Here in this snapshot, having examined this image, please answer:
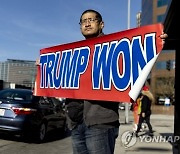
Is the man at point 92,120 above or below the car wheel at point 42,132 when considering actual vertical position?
above

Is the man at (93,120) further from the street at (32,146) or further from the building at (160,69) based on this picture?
the building at (160,69)

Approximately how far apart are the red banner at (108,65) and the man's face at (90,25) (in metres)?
0.10

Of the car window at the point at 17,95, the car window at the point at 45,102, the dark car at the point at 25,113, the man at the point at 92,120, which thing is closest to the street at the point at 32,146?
the dark car at the point at 25,113

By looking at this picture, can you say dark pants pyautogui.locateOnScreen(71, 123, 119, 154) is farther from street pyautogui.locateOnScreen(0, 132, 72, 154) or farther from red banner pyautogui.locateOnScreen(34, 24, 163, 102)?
street pyautogui.locateOnScreen(0, 132, 72, 154)

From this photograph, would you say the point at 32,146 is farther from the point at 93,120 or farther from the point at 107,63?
the point at 93,120

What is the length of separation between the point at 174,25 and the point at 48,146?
14.5 ft

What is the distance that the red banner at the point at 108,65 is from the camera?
3.27 meters

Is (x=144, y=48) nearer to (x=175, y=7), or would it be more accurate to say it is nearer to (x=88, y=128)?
(x=88, y=128)

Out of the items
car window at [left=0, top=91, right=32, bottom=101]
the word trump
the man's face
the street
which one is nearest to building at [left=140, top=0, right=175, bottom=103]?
the street

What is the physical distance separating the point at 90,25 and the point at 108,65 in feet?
1.34

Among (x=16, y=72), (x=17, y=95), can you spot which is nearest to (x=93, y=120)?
(x=17, y=95)

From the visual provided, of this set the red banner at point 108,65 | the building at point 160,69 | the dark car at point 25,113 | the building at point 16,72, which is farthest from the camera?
the building at point 16,72

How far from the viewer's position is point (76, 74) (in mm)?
3795

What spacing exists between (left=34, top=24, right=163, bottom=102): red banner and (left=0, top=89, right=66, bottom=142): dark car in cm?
498
